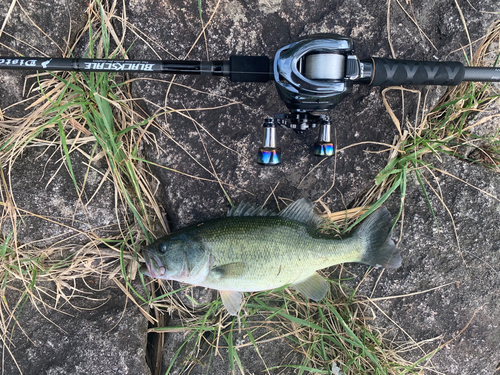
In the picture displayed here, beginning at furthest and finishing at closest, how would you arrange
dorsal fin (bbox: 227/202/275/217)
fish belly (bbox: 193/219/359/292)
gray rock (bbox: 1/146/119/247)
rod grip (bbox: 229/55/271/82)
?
1. gray rock (bbox: 1/146/119/247)
2. dorsal fin (bbox: 227/202/275/217)
3. fish belly (bbox: 193/219/359/292)
4. rod grip (bbox: 229/55/271/82)

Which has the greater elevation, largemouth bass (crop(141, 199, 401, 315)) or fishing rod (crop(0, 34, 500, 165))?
fishing rod (crop(0, 34, 500, 165))

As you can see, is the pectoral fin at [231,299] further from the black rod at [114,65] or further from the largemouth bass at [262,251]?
the black rod at [114,65]

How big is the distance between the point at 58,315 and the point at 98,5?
2.55 metres

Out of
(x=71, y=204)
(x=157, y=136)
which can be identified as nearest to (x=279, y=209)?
(x=157, y=136)

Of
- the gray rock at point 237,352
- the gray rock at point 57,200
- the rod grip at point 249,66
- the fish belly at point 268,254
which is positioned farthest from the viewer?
the gray rock at point 237,352

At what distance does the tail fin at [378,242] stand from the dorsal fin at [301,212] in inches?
14.3

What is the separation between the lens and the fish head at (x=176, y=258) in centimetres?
233

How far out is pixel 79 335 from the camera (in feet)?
8.91

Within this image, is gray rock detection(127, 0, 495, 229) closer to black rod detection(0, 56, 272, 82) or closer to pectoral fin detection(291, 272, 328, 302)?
black rod detection(0, 56, 272, 82)

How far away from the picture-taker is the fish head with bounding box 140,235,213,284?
233cm

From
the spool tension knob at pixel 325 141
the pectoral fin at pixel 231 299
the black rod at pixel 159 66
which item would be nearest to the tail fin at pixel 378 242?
the spool tension knob at pixel 325 141

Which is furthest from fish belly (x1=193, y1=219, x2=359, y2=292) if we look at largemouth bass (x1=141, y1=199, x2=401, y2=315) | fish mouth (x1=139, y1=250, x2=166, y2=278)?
fish mouth (x1=139, y1=250, x2=166, y2=278)

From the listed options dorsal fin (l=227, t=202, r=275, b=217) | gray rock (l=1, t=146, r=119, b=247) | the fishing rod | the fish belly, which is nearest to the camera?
the fishing rod

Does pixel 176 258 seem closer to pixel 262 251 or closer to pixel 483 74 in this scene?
pixel 262 251
